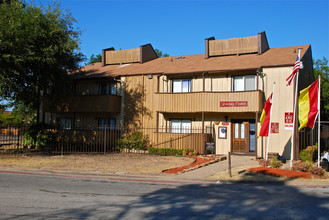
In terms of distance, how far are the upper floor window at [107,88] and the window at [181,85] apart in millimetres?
4948

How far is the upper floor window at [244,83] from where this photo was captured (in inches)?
757

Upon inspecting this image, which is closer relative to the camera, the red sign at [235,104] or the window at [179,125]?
the red sign at [235,104]

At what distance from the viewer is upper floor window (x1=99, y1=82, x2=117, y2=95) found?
23641 millimetres

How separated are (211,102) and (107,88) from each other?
8.99m

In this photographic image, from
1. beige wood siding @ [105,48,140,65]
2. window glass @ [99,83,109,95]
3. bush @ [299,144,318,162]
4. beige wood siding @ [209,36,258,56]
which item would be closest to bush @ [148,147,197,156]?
bush @ [299,144,318,162]

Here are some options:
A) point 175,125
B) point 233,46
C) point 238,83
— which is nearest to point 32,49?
point 175,125

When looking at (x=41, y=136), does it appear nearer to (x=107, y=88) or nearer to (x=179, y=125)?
(x=107, y=88)

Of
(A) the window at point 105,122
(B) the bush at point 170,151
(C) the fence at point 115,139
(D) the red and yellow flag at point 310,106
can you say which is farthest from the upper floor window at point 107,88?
(D) the red and yellow flag at point 310,106

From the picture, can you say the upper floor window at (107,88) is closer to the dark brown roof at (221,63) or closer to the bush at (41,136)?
the dark brown roof at (221,63)

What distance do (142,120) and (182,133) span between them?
4074 millimetres

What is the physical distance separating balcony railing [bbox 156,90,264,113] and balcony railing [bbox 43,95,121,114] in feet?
11.9

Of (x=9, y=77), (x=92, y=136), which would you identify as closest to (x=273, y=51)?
(x=92, y=136)

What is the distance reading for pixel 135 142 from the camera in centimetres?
2097

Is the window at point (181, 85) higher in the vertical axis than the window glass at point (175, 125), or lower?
higher
